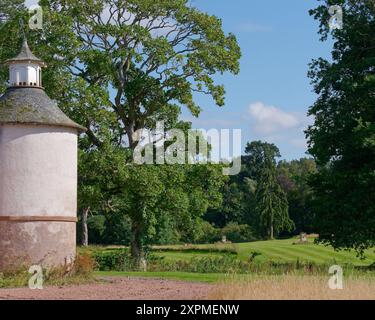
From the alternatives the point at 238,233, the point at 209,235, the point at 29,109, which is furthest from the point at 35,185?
the point at 238,233

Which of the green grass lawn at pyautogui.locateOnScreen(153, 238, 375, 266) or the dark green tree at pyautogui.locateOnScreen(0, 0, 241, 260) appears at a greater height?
the dark green tree at pyautogui.locateOnScreen(0, 0, 241, 260)

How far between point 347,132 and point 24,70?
521 inches

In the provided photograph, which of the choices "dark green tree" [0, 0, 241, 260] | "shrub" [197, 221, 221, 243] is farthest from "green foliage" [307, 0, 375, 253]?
"shrub" [197, 221, 221, 243]

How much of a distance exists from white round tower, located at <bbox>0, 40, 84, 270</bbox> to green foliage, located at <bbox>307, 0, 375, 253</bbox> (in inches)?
440

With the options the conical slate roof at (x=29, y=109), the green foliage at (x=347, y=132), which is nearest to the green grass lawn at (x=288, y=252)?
the green foliage at (x=347, y=132)

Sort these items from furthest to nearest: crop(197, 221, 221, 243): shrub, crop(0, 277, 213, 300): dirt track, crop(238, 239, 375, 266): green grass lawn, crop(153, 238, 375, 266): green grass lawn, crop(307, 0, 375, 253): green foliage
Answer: crop(197, 221, 221, 243): shrub, crop(153, 238, 375, 266): green grass lawn, crop(238, 239, 375, 266): green grass lawn, crop(307, 0, 375, 253): green foliage, crop(0, 277, 213, 300): dirt track

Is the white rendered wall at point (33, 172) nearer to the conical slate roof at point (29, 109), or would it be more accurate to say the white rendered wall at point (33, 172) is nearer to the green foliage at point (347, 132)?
the conical slate roof at point (29, 109)

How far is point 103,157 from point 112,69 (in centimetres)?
425

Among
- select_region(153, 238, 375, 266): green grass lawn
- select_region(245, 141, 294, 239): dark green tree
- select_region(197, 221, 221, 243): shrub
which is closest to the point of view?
select_region(153, 238, 375, 266): green grass lawn

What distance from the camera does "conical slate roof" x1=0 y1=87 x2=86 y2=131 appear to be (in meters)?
22.8

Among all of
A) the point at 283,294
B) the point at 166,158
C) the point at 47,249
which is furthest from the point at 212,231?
the point at 283,294

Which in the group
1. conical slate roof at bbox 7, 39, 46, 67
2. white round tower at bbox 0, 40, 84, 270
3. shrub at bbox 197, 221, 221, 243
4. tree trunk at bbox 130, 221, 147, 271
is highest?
conical slate roof at bbox 7, 39, 46, 67

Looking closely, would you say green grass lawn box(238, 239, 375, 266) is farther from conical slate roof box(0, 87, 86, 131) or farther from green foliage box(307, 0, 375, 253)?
conical slate roof box(0, 87, 86, 131)
